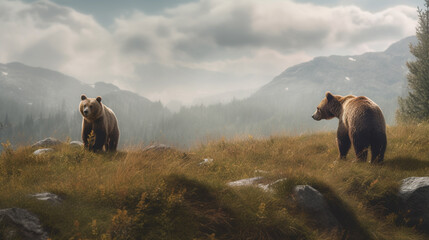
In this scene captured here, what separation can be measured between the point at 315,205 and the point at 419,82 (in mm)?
26659

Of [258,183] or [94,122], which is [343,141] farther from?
[94,122]

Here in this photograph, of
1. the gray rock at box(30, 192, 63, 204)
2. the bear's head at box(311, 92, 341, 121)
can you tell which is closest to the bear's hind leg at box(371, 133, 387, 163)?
the bear's head at box(311, 92, 341, 121)

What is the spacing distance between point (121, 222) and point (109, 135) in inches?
321

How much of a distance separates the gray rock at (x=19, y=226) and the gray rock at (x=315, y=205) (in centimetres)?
480

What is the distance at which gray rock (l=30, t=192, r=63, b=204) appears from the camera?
16.5 feet

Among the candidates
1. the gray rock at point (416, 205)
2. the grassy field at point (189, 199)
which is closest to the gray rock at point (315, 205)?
the grassy field at point (189, 199)

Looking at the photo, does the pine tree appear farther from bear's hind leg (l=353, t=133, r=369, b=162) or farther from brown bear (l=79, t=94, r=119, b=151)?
brown bear (l=79, t=94, r=119, b=151)

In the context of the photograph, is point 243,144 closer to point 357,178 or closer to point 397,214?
point 357,178

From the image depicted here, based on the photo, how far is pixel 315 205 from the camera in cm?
623

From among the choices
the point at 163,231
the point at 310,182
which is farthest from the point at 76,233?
the point at 310,182

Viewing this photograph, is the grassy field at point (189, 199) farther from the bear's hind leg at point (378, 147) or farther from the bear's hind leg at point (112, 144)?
the bear's hind leg at point (112, 144)

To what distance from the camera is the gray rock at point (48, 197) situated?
16.5 ft

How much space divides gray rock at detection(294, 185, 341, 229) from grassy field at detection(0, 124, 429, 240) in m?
0.16

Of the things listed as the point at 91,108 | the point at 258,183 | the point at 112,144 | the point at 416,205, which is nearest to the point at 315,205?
the point at 258,183
